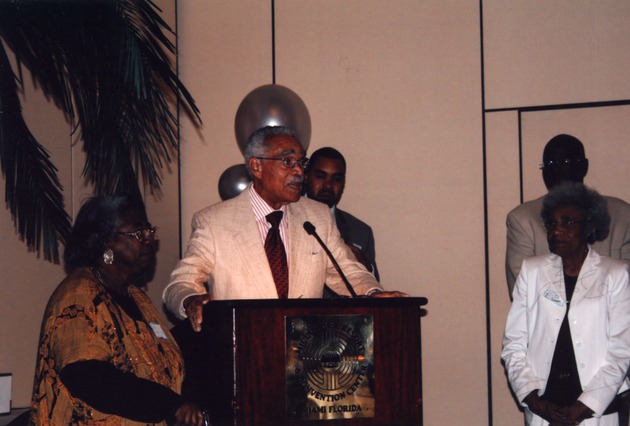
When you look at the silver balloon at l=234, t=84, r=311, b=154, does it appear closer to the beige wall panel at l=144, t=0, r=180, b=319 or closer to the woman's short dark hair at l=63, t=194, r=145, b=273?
the beige wall panel at l=144, t=0, r=180, b=319

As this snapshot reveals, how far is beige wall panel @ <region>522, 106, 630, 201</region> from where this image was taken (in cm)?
568

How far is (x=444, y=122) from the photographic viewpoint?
5973 mm

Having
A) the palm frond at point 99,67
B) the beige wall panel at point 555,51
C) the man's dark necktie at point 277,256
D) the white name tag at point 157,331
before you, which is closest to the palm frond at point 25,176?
the palm frond at point 99,67

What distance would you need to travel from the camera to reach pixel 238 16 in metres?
6.40

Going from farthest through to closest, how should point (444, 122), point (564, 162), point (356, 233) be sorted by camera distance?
point (444, 122) < point (356, 233) < point (564, 162)

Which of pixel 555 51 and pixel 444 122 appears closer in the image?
pixel 555 51

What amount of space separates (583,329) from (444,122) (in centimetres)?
245

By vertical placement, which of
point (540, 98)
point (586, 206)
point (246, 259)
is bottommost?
point (246, 259)

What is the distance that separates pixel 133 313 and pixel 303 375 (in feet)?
2.63

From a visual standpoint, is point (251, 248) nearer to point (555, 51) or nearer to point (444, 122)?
point (444, 122)

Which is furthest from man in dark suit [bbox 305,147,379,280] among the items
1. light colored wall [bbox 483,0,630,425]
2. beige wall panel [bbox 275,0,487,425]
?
light colored wall [bbox 483,0,630,425]

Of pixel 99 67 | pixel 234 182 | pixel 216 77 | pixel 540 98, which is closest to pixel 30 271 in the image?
pixel 99 67

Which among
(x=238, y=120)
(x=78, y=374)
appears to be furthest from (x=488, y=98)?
(x=78, y=374)

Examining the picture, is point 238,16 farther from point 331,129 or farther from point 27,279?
point 27,279
